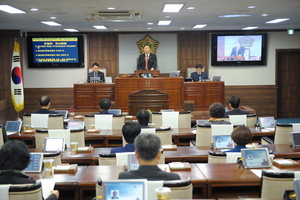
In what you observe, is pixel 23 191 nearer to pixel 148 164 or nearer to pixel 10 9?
pixel 148 164

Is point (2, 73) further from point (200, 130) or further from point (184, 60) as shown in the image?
point (200, 130)

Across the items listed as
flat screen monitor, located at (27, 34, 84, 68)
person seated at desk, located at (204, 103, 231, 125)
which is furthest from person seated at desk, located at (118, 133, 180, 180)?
flat screen monitor, located at (27, 34, 84, 68)

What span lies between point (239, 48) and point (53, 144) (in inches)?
394

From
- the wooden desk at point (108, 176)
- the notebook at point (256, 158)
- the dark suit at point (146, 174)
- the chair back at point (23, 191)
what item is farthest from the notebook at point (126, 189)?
the notebook at point (256, 158)

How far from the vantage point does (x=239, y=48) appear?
13.8 metres

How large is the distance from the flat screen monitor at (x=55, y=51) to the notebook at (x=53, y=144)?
887 cm

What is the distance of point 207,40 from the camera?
546 inches

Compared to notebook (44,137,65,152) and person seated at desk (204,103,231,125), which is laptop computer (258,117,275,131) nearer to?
person seated at desk (204,103,231,125)

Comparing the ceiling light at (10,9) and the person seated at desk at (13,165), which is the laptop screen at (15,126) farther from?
the person seated at desk at (13,165)

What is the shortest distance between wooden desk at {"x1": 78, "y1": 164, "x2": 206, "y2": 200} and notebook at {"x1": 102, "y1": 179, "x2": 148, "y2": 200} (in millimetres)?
880

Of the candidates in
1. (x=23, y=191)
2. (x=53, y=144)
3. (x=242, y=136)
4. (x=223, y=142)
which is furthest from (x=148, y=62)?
(x=23, y=191)

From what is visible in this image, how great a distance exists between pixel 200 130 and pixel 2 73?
9.36 meters

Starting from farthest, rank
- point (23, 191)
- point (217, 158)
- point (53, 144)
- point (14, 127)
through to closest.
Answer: point (14, 127) → point (53, 144) → point (217, 158) → point (23, 191)

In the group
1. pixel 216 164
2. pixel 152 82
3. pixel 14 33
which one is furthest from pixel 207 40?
pixel 216 164
